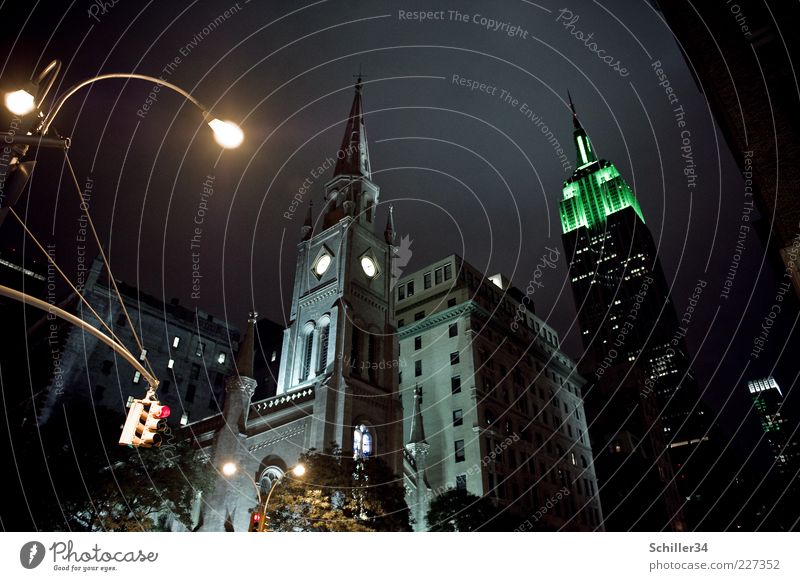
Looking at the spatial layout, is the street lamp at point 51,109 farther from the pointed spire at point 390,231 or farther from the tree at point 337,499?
the pointed spire at point 390,231

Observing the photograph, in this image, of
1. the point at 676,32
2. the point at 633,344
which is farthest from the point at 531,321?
the point at 633,344

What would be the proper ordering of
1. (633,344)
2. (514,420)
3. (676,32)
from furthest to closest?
(633,344) < (514,420) < (676,32)

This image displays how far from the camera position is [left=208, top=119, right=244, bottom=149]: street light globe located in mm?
9773

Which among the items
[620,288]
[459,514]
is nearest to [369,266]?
[459,514]

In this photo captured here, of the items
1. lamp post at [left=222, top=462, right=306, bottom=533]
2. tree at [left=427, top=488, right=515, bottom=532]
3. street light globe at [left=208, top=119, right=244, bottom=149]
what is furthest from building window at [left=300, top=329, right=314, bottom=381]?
street light globe at [left=208, top=119, right=244, bottom=149]

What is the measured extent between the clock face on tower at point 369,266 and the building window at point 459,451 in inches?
805

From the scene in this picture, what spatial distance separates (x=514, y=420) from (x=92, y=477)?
146 feet

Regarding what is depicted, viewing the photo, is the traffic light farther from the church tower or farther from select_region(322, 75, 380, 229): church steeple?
select_region(322, 75, 380, 229): church steeple

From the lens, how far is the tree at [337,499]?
29859mm

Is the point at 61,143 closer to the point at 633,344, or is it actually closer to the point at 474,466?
the point at 474,466

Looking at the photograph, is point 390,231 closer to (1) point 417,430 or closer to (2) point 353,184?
(2) point 353,184

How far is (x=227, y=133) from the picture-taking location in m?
9.87
